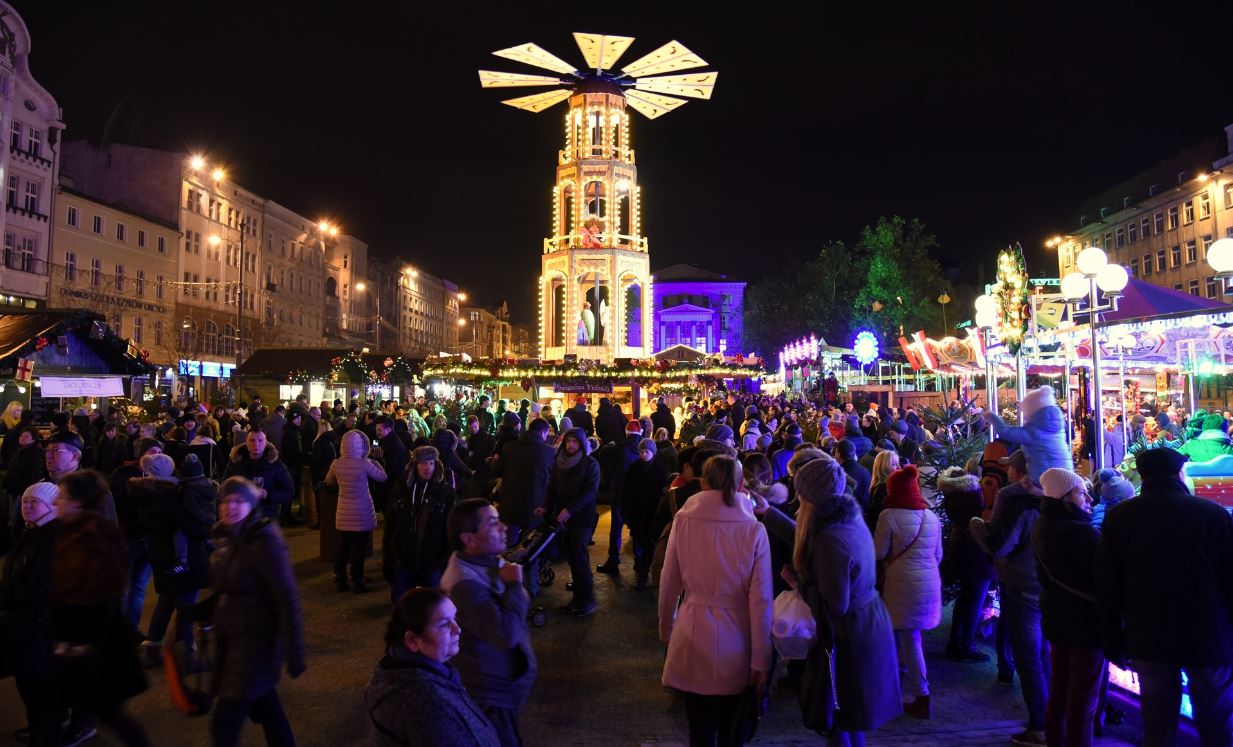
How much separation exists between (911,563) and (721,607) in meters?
2.10

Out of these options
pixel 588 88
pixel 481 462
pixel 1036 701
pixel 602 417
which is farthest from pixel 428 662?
pixel 588 88

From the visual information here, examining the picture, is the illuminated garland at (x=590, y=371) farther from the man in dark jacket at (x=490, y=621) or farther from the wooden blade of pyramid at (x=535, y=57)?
the man in dark jacket at (x=490, y=621)

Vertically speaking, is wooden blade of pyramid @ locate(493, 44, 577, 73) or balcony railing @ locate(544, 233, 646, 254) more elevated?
wooden blade of pyramid @ locate(493, 44, 577, 73)

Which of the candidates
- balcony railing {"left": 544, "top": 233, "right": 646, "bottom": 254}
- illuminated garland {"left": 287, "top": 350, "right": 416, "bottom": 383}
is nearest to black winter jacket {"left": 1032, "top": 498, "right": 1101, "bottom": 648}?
balcony railing {"left": 544, "top": 233, "right": 646, "bottom": 254}

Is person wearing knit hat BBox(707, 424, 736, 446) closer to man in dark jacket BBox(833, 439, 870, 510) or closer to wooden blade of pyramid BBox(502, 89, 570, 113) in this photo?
man in dark jacket BBox(833, 439, 870, 510)

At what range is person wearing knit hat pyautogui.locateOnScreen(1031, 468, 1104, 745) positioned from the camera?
13.8ft

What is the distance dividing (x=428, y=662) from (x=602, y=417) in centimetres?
1223

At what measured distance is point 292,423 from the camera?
12.5 m

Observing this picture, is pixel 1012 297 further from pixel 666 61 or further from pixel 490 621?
pixel 666 61

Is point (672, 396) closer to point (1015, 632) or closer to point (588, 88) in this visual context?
point (588, 88)

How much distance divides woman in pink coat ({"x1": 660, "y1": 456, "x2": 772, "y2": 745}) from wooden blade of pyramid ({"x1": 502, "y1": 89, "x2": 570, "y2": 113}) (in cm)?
2900

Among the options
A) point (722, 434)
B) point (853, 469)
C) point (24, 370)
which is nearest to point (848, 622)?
point (853, 469)

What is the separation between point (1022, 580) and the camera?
500 centimetres

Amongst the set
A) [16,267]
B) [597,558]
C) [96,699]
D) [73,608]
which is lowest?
[597,558]
